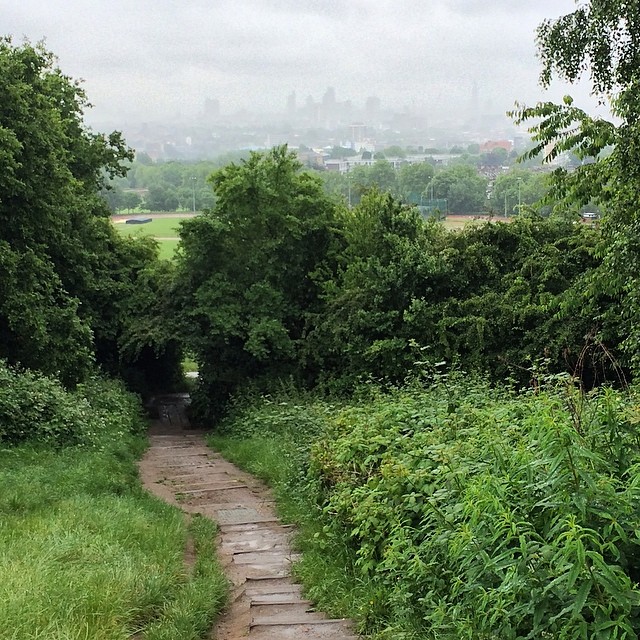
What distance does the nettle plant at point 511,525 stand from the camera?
2795mm

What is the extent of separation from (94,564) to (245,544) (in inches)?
72.2

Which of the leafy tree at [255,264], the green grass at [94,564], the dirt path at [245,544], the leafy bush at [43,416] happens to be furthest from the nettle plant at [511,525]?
the leafy tree at [255,264]

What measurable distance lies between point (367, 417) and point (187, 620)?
3445 mm

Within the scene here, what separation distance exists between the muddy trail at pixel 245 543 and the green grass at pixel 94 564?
0.21 meters

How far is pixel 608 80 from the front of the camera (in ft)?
28.6

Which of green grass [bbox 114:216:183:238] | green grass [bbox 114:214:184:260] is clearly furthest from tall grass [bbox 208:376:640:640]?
green grass [bbox 114:216:183:238]

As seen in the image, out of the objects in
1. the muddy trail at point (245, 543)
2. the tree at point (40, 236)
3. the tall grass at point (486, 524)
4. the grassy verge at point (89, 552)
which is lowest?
the muddy trail at point (245, 543)

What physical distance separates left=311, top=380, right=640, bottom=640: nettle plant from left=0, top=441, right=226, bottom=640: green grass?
1.32 meters

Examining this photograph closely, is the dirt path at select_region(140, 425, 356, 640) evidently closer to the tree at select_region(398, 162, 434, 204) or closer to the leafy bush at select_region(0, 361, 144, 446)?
the leafy bush at select_region(0, 361, 144, 446)

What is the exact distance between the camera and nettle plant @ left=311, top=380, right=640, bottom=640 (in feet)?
9.17

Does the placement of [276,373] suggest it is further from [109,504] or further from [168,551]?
[168,551]

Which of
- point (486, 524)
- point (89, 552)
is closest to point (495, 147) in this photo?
point (89, 552)

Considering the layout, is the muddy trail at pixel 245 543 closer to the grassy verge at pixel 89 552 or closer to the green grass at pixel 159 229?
the grassy verge at pixel 89 552

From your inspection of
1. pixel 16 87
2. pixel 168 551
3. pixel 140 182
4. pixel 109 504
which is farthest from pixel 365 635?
pixel 140 182
